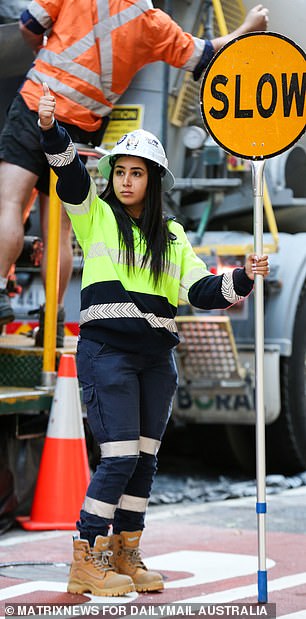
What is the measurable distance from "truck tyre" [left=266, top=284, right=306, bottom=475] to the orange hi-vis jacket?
2269 millimetres

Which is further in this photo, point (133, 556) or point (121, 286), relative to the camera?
point (133, 556)

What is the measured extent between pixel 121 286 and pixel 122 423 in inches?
16.9

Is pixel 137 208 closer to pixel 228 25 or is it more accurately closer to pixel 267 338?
pixel 228 25

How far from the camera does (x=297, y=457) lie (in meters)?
7.36

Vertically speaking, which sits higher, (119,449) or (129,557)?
(119,449)

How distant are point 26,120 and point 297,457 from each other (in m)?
2.95

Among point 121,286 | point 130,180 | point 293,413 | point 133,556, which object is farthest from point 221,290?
point 293,413

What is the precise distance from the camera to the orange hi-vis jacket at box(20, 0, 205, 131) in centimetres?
532

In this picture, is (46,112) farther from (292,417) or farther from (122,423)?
(292,417)

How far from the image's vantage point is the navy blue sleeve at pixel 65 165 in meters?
3.90

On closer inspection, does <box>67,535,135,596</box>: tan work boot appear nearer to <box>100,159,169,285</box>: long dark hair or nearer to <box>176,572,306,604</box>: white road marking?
<box>176,572,306,604</box>: white road marking

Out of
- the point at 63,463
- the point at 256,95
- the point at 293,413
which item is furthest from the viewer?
the point at 293,413

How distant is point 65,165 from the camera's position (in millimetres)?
3939

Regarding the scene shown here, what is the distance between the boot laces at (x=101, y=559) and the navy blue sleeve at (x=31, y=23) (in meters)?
2.31
